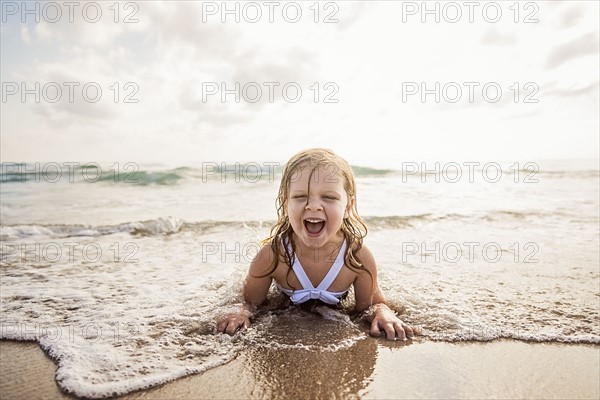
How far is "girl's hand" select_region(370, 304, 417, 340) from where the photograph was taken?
107 inches

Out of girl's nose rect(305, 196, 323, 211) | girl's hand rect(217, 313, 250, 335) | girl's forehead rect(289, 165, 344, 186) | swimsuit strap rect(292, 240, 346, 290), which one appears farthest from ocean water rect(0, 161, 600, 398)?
girl's forehead rect(289, 165, 344, 186)

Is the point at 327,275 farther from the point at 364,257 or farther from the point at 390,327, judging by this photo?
the point at 390,327

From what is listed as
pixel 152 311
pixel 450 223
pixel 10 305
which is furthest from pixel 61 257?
pixel 450 223

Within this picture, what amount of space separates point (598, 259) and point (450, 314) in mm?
2896

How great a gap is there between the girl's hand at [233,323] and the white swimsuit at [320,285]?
534mm

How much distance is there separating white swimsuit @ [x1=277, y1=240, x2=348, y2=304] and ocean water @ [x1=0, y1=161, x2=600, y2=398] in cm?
11

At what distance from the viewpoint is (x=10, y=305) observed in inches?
131

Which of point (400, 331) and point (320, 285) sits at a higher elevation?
point (320, 285)

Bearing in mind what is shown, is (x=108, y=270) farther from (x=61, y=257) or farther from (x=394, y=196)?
(x=394, y=196)

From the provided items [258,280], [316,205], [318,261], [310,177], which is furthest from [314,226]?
[258,280]

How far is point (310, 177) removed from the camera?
113 inches

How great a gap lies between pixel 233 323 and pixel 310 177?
1196 mm

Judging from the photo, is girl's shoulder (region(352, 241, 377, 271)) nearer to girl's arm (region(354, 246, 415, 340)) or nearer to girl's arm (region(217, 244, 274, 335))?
girl's arm (region(354, 246, 415, 340))

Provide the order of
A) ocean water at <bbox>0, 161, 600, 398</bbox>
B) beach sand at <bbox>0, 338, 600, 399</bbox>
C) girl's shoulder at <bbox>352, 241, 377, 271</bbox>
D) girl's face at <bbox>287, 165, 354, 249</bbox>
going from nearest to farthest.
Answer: beach sand at <bbox>0, 338, 600, 399</bbox> < ocean water at <bbox>0, 161, 600, 398</bbox> < girl's face at <bbox>287, 165, 354, 249</bbox> < girl's shoulder at <bbox>352, 241, 377, 271</bbox>
